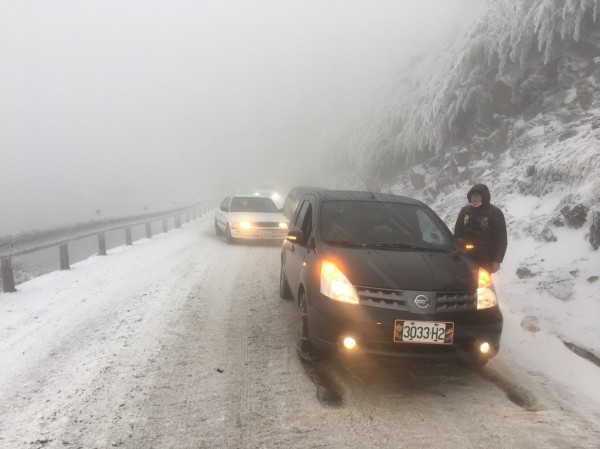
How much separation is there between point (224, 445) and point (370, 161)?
1817 cm

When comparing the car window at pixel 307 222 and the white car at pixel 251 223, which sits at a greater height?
the car window at pixel 307 222

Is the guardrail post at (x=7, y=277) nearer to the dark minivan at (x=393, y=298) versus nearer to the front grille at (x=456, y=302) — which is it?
the dark minivan at (x=393, y=298)

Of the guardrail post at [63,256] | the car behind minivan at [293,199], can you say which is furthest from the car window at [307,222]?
the car behind minivan at [293,199]

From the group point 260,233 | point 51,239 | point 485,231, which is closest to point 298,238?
point 485,231

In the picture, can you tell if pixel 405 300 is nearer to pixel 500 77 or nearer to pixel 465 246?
pixel 465 246

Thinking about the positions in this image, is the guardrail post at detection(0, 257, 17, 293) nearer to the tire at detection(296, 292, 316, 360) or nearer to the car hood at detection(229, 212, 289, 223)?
the tire at detection(296, 292, 316, 360)

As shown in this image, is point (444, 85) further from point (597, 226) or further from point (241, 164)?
point (241, 164)

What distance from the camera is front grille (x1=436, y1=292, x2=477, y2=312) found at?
11.2 ft

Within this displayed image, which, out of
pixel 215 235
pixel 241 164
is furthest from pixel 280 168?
pixel 215 235

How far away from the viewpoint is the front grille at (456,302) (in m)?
3.42

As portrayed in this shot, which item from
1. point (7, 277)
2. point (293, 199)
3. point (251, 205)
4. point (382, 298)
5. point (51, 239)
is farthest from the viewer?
point (293, 199)

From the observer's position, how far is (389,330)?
10.8 ft

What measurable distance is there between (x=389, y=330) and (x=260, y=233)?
28.0ft

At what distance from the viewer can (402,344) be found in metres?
3.33
